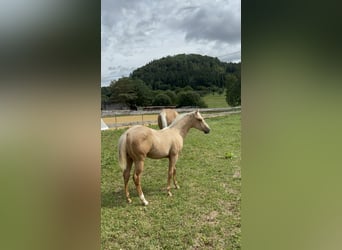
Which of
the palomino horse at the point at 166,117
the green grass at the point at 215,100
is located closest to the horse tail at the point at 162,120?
the palomino horse at the point at 166,117

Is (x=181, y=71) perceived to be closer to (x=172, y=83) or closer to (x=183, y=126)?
(x=172, y=83)

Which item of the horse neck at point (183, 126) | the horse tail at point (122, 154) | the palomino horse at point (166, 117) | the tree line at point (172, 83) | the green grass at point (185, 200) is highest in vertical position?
the tree line at point (172, 83)

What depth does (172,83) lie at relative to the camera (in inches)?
63.4

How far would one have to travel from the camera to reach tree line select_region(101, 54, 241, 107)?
156cm

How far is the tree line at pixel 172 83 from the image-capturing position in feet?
5.12

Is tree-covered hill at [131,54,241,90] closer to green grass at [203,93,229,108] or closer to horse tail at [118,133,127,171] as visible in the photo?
green grass at [203,93,229,108]

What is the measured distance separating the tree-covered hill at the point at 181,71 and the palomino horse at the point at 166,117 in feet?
0.41

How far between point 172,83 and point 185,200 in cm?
59

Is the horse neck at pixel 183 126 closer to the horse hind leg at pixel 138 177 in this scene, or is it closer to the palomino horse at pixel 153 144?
the palomino horse at pixel 153 144

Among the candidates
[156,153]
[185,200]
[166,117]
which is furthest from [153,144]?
[185,200]
